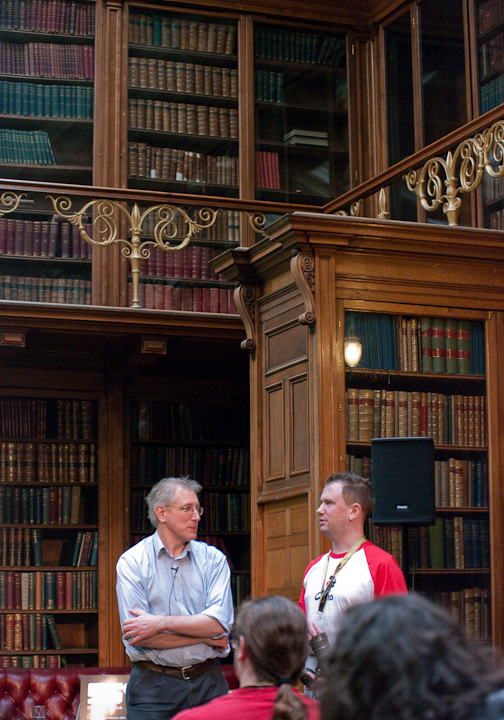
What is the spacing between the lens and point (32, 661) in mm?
6578

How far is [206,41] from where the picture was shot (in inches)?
307

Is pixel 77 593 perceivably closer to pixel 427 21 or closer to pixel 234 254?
pixel 234 254

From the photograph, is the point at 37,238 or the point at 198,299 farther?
the point at 198,299

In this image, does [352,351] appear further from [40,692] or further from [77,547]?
[77,547]

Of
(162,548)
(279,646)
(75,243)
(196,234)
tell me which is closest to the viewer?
(279,646)

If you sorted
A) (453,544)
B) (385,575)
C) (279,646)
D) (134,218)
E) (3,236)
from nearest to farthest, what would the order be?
(279,646) → (385,575) → (453,544) → (134,218) → (3,236)

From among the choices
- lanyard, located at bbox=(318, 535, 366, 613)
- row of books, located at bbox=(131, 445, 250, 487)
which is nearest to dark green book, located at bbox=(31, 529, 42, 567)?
row of books, located at bbox=(131, 445, 250, 487)

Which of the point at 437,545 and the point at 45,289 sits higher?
the point at 45,289

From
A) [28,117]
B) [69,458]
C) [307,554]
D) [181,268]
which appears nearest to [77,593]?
[69,458]

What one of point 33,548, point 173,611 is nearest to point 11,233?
point 33,548

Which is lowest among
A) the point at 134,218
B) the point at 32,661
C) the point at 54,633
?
the point at 32,661

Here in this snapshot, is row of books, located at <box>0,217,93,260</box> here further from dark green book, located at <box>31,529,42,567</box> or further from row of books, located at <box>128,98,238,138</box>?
dark green book, located at <box>31,529,42,567</box>

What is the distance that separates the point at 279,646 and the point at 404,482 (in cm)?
223

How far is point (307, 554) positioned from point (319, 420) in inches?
23.8
